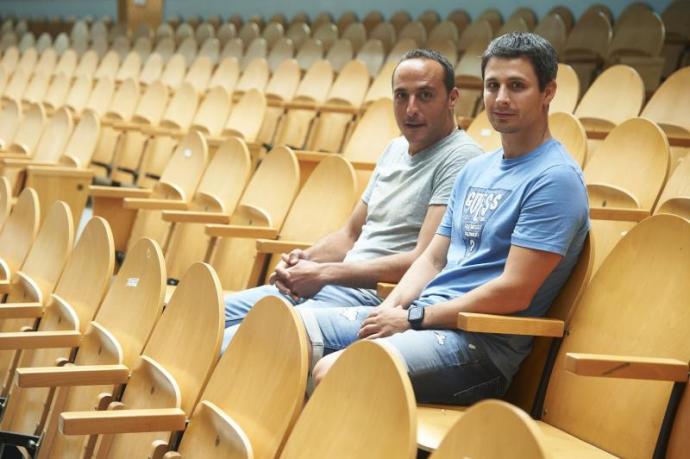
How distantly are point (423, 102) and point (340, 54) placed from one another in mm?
1651

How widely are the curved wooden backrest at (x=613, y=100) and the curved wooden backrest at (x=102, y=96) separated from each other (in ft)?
4.44

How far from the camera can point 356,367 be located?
562 millimetres

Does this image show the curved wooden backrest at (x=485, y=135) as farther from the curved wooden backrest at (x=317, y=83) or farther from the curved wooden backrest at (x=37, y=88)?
the curved wooden backrest at (x=37, y=88)

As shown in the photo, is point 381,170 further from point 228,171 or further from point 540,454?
point 540,454

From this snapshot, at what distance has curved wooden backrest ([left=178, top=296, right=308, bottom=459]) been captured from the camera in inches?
25.4

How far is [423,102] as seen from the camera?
3.45 ft

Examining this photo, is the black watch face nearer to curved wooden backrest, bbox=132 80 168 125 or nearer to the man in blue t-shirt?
the man in blue t-shirt

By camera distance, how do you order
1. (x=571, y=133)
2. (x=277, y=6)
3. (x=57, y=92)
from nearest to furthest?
1. (x=571, y=133)
2. (x=57, y=92)
3. (x=277, y=6)

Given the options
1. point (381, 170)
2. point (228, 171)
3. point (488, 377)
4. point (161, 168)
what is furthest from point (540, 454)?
point (161, 168)

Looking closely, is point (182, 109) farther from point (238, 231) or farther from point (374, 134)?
point (238, 231)

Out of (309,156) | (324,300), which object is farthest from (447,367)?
(309,156)

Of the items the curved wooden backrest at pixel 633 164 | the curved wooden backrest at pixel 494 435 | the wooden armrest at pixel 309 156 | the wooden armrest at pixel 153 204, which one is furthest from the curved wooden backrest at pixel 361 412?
the wooden armrest at pixel 309 156

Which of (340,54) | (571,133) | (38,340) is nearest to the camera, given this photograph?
(38,340)

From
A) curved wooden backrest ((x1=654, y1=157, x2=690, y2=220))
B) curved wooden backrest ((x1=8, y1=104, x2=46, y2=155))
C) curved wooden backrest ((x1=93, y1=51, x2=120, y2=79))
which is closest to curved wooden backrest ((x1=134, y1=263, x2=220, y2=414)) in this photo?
curved wooden backrest ((x1=654, y1=157, x2=690, y2=220))
